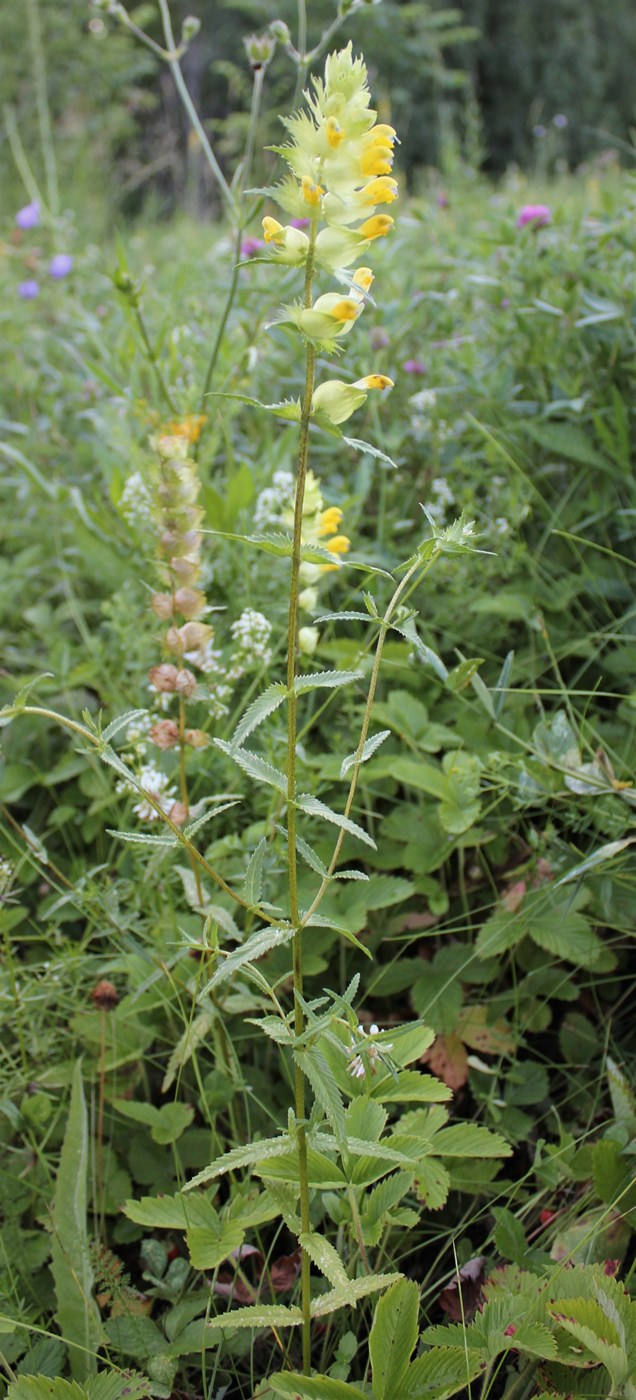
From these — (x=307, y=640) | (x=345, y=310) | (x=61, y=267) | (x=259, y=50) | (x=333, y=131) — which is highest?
(x=259, y=50)

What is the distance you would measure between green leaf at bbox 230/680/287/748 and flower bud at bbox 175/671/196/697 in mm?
316

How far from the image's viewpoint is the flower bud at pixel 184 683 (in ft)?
3.22

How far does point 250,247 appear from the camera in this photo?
2066mm

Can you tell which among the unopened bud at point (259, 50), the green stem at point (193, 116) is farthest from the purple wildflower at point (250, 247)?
the unopened bud at point (259, 50)

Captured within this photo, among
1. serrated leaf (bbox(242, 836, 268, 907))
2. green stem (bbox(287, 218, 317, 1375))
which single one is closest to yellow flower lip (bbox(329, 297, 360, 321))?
green stem (bbox(287, 218, 317, 1375))

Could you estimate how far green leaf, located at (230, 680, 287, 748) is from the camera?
0.65 metres

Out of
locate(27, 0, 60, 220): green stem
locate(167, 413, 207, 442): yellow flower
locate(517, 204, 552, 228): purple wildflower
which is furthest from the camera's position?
locate(27, 0, 60, 220): green stem

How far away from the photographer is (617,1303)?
72 cm

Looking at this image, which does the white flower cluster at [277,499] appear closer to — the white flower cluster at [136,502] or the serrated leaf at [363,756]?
the white flower cluster at [136,502]

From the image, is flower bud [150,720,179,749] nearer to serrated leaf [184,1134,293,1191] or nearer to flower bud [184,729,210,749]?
flower bud [184,729,210,749]

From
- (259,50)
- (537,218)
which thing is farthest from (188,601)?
(537,218)

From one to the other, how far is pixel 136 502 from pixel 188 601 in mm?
420

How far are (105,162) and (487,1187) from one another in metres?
5.85

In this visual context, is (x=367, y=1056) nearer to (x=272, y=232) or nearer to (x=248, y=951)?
(x=248, y=951)
